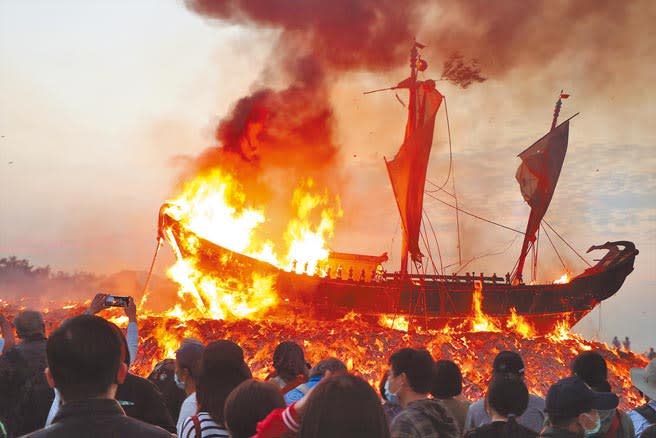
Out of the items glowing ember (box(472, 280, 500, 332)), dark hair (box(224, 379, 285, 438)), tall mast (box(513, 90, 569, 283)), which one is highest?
tall mast (box(513, 90, 569, 283))

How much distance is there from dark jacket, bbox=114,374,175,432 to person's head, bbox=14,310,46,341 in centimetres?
114

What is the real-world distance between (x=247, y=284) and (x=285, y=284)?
1.50 meters

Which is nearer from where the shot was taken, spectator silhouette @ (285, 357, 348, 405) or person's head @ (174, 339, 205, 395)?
spectator silhouette @ (285, 357, 348, 405)

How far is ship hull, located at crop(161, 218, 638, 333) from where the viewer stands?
25.2m

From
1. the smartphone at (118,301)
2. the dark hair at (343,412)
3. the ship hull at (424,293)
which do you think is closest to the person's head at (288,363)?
the smartphone at (118,301)

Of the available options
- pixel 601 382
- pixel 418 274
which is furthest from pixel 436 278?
pixel 601 382

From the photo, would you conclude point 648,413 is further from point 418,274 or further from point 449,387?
point 418,274

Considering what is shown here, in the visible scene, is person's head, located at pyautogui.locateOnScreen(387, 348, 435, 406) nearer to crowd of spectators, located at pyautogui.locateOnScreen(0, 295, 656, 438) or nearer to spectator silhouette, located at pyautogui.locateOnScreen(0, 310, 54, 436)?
crowd of spectators, located at pyautogui.locateOnScreen(0, 295, 656, 438)

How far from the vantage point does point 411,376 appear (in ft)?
13.9

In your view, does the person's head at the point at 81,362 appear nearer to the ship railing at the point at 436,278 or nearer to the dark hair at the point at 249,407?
the dark hair at the point at 249,407

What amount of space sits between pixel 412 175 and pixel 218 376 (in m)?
29.0

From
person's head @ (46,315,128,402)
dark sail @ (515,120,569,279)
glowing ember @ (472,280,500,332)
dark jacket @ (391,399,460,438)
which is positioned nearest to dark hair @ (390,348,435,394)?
dark jacket @ (391,399,460,438)

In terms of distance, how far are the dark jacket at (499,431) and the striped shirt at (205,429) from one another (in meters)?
1.56

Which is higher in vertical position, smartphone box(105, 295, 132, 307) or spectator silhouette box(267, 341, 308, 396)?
smartphone box(105, 295, 132, 307)
